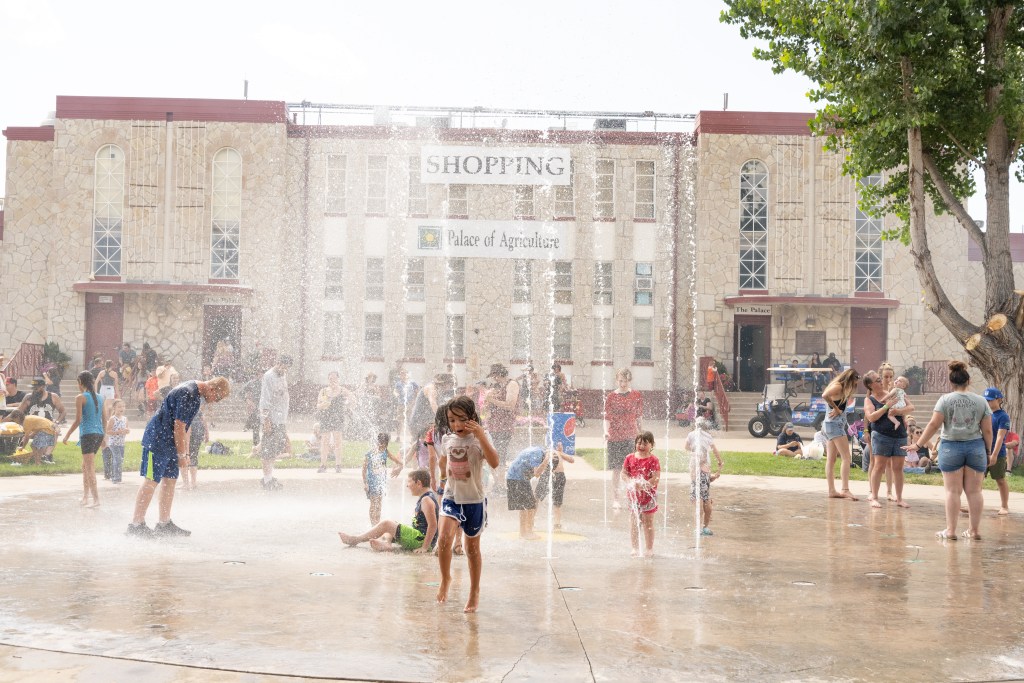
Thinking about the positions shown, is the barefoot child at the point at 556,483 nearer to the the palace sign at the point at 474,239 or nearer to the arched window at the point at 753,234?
the the palace sign at the point at 474,239

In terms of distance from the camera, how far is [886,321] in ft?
108

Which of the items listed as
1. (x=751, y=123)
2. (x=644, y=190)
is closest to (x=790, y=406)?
(x=644, y=190)

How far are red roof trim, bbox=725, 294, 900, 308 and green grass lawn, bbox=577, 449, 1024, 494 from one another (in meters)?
11.7

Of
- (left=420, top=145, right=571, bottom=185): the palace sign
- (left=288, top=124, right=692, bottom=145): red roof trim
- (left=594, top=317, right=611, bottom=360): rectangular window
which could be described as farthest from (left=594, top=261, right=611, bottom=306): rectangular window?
(left=288, top=124, right=692, bottom=145): red roof trim

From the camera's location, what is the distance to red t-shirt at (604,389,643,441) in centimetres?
1197

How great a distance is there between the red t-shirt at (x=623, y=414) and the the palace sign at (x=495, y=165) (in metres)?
21.9

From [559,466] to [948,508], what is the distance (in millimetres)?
Answer: 3850

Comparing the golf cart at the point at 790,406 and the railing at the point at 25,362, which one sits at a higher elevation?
the railing at the point at 25,362

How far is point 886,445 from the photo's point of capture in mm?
12609

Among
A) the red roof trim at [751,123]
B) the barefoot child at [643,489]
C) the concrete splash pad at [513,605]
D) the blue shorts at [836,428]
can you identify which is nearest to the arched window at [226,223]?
the red roof trim at [751,123]

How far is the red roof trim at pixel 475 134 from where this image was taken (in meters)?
33.1

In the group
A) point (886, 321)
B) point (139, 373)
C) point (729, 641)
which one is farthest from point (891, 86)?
point (139, 373)

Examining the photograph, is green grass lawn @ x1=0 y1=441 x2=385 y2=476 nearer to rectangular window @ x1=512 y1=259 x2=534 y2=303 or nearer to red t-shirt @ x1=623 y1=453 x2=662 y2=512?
red t-shirt @ x1=623 y1=453 x2=662 y2=512

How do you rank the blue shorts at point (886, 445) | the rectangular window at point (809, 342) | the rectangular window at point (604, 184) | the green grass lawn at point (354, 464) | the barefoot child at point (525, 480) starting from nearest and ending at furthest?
1. the barefoot child at point (525, 480)
2. the blue shorts at point (886, 445)
3. the green grass lawn at point (354, 464)
4. the rectangular window at point (809, 342)
5. the rectangular window at point (604, 184)
